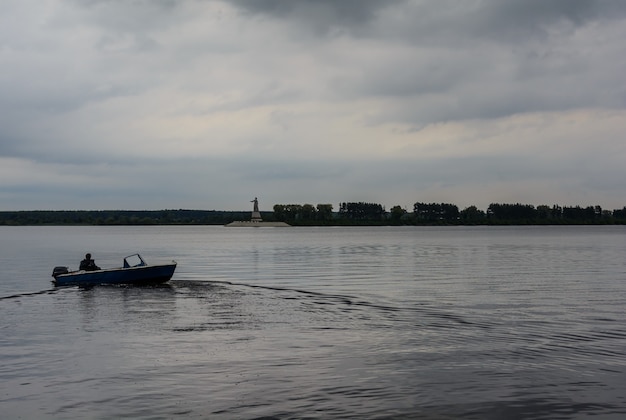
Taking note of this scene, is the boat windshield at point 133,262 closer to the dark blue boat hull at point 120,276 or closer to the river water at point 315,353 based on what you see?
the dark blue boat hull at point 120,276

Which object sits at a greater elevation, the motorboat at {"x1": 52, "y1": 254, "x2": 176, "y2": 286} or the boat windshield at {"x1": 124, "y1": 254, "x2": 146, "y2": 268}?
the boat windshield at {"x1": 124, "y1": 254, "x2": 146, "y2": 268}

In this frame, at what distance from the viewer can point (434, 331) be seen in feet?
93.7

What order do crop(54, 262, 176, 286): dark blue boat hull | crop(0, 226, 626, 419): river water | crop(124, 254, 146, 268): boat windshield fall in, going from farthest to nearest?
crop(124, 254, 146, 268): boat windshield < crop(54, 262, 176, 286): dark blue boat hull < crop(0, 226, 626, 419): river water

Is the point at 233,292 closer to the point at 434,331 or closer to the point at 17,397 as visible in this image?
the point at 434,331

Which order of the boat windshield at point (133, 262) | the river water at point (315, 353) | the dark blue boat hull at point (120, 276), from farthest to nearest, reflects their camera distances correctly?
1. the boat windshield at point (133, 262)
2. the dark blue boat hull at point (120, 276)
3. the river water at point (315, 353)

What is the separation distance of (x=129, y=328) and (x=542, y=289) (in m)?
29.2

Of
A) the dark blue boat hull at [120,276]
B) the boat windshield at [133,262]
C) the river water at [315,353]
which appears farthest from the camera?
the boat windshield at [133,262]

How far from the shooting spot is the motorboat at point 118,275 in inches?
1916

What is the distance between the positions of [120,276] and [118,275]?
0.17 meters

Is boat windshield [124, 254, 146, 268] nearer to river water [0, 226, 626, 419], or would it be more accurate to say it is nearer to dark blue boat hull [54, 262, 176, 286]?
dark blue boat hull [54, 262, 176, 286]

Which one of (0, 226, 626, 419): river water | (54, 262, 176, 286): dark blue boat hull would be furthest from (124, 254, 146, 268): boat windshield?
(0, 226, 626, 419): river water

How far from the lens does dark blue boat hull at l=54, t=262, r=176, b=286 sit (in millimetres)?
48625

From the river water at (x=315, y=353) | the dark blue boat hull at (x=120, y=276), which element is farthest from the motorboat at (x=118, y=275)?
the river water at (x=315, y=353)

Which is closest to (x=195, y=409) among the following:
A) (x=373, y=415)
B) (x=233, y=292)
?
(x=373, y=415)
